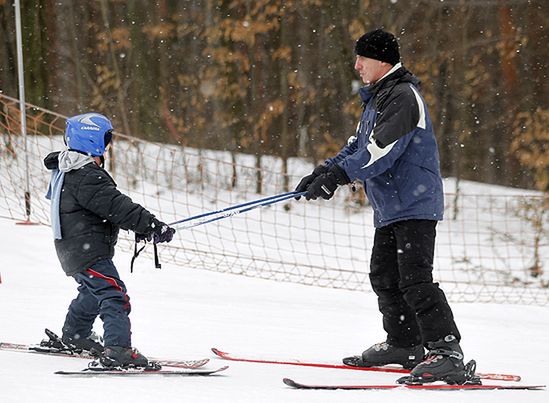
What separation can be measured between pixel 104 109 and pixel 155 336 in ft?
28.1

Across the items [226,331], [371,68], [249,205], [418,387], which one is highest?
[371,68]

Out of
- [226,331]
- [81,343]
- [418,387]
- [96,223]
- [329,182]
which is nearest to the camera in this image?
[418,387]

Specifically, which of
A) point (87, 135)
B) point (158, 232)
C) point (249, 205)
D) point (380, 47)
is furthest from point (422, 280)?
point (87, 135)

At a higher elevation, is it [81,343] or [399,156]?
[399,156]

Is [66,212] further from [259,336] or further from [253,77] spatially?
[253,77]

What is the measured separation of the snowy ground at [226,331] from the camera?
3398mm

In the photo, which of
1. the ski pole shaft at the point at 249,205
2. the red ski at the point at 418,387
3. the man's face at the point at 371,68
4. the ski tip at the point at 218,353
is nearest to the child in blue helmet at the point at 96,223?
the ski pole shaft at the point at 249,205

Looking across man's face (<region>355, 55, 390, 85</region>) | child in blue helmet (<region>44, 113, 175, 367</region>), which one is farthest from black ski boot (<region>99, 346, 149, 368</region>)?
man's face (<region>355, 55, 390, 85</region>)

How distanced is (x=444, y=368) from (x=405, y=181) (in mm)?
863

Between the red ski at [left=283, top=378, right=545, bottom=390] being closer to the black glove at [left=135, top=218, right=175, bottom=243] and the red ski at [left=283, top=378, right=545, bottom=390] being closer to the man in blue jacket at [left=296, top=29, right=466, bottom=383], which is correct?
the man in blue jacket at [left=296, top=29, right=466, bottom=383]

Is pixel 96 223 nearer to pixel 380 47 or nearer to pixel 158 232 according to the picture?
pixel 158 232

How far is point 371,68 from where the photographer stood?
3.99 meters

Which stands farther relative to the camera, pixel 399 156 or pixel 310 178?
pixel 310 178

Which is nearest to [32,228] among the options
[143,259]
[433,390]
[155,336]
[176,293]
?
[143,259]
